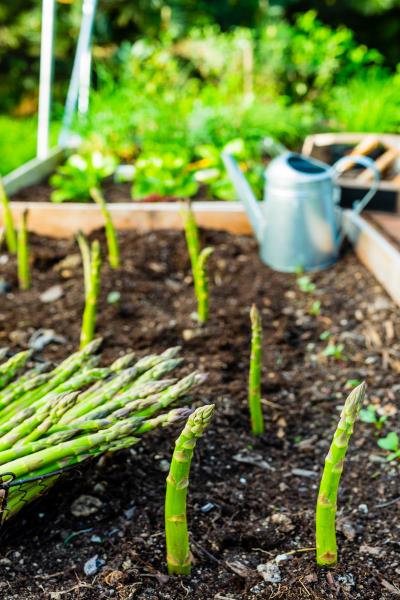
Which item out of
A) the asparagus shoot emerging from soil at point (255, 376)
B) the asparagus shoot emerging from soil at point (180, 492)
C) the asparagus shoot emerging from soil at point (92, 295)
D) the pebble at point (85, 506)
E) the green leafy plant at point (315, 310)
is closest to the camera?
the asparagus shoot emerging from soil at point (180, 492)

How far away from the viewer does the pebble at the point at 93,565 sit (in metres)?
1.48

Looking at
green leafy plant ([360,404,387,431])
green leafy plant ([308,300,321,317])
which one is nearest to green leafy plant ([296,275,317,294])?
green leafy plant ([308,300,321,317])

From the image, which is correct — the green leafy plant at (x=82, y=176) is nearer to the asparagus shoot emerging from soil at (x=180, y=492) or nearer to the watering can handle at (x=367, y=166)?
the watering can handle at (x=367, y=166)

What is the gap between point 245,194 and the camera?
10.1 ft

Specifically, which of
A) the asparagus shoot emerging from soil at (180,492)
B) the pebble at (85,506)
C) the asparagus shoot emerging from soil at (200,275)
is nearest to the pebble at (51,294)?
the asparagus shoot emerging from soil at (200,275)

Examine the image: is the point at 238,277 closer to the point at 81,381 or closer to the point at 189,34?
the point at 81,381

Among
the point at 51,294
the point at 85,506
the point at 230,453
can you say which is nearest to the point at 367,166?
the point at 51,294

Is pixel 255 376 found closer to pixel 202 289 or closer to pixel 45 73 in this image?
pixel 202 289

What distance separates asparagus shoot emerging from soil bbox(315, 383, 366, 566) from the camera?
1.29 meters

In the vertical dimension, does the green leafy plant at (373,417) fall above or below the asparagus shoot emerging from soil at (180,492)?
below

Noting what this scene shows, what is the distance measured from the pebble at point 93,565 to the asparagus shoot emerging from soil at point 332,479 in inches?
17.5

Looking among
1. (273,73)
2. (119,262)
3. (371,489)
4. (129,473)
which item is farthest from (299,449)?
(273,73)

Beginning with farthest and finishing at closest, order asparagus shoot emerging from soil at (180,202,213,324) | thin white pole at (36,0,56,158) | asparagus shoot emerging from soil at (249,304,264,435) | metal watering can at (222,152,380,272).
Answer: thin white pole at (36,0,56,158) < metal watering can at (222,152,380,272) < asparagus shoot emerging from soil at (180,202,213,324) < asparagus shoot emerging from soil at (249,304,264,435)

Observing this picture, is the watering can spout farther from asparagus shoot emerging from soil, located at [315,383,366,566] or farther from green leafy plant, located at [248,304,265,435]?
asparagus shoot emerging from soil, located at [315,383,366,566]
